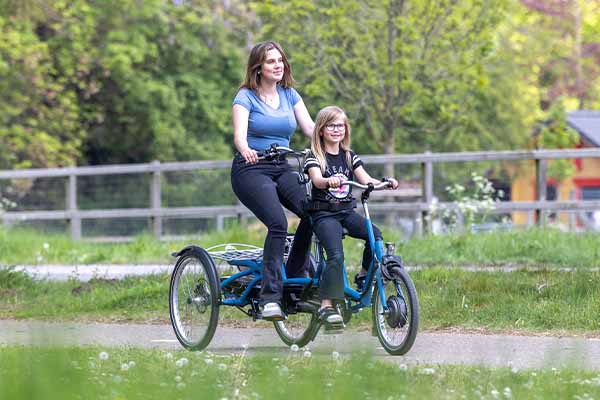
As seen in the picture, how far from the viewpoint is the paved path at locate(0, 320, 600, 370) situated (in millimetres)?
6730

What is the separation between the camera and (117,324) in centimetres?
976

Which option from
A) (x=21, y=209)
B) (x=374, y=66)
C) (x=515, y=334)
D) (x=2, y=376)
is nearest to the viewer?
(x=2, y=376)

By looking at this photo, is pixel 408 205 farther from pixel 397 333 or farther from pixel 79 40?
pixel 79 40

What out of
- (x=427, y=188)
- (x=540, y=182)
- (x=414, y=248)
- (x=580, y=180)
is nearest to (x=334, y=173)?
(x=414, y=248)

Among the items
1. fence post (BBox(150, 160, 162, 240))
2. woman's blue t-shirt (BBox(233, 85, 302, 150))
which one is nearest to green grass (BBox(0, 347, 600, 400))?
woman's blue t-shirt (BBox(233, 85, 302, 150))

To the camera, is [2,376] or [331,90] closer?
[2,376]

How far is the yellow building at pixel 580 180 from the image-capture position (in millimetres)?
31344

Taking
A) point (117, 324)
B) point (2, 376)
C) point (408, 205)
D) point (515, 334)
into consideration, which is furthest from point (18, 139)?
point (2, 376)

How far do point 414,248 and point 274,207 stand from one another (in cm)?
594

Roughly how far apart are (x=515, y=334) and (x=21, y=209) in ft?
59.7

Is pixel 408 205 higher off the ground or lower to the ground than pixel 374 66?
lower

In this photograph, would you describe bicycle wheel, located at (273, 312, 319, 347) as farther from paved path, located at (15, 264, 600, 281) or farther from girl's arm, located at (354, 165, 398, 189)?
paved path, located at (15, 264, 600, 281)

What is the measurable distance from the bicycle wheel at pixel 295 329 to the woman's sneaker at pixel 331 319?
18.2 inches

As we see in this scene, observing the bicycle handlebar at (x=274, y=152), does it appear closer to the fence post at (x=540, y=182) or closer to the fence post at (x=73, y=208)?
the fence post at (x=540, y=182)
